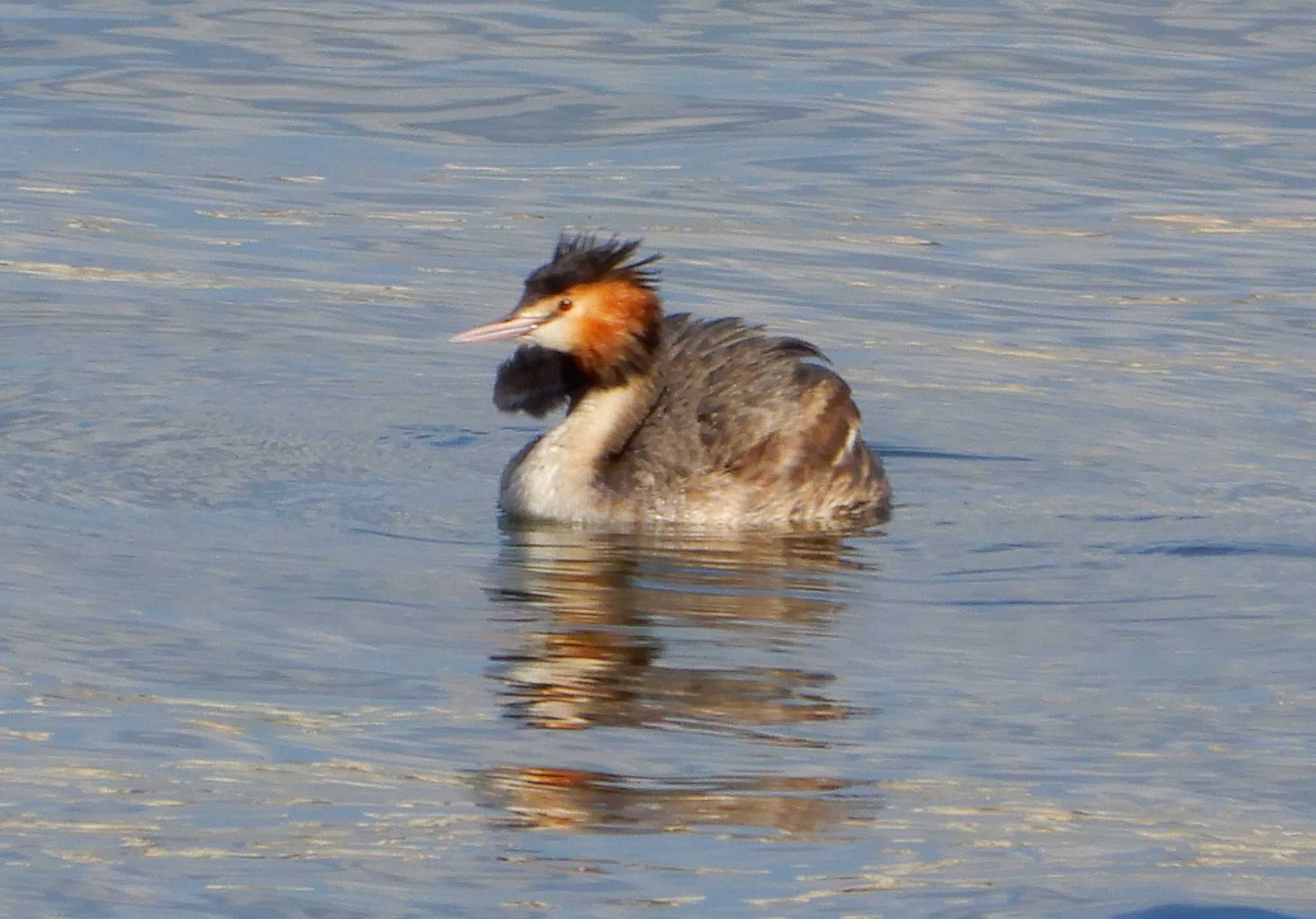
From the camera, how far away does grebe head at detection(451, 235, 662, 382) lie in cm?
1013

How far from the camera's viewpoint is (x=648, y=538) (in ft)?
31.7

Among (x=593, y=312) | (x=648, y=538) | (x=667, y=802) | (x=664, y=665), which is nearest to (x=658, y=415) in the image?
(x=593, y=312)

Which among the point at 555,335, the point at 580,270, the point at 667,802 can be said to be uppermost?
the point at 580,270

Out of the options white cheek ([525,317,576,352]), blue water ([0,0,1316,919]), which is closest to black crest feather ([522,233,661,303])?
white cheek ([525,317,576,352])

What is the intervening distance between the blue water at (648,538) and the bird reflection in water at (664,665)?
0.08 ft

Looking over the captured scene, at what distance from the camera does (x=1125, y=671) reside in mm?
7477

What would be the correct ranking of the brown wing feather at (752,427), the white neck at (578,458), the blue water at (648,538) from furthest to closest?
the brown wing feather at (752,427) < the white neck at (578,458) < the blue water at (648,538)

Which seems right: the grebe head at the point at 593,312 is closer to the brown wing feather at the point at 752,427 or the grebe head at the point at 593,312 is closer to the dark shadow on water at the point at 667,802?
the brown wing feather at the point at 752,427

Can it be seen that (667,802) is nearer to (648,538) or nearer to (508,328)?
(648,538)

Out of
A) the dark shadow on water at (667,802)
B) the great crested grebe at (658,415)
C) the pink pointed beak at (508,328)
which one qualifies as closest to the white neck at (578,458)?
the great crested grebe at (658,415)

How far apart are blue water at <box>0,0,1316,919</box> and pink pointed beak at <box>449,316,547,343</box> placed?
1.97 feet

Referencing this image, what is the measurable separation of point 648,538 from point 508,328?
99 cm

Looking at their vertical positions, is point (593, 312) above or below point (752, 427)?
above

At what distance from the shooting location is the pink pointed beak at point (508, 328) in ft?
32.4
